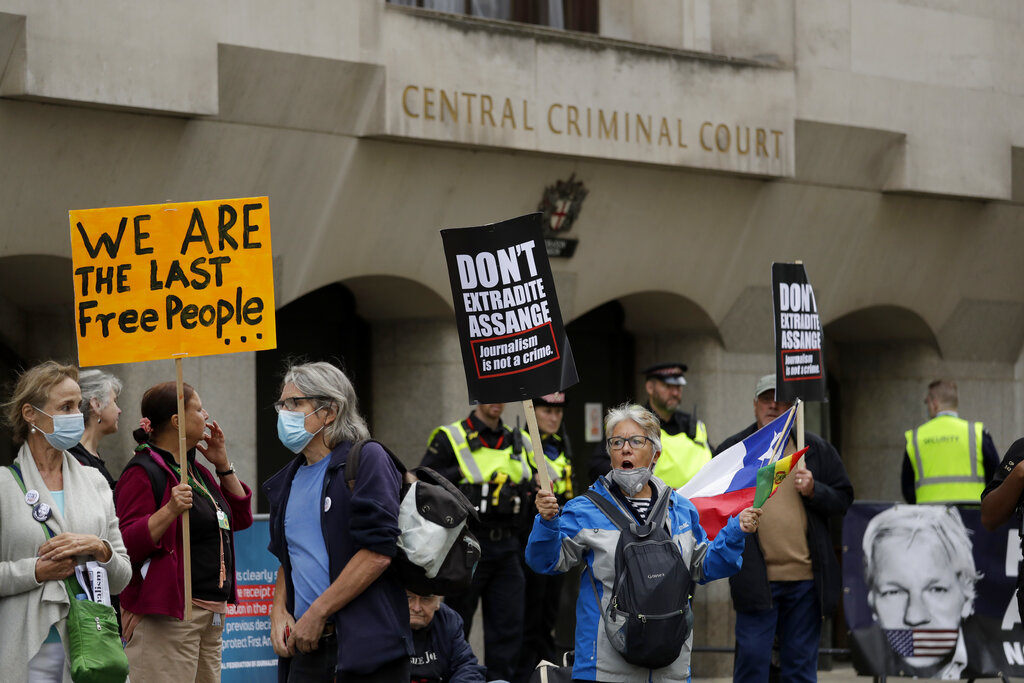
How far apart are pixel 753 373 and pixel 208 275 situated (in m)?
7.32

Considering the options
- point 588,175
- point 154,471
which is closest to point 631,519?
point 154,471

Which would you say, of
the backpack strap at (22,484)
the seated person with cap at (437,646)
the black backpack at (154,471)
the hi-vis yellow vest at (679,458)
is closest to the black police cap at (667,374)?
the hi-vis yellow vest at (679,458)

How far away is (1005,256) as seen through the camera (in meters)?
15.3

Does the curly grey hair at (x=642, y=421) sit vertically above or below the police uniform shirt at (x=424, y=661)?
above

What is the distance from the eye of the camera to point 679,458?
10.9 m

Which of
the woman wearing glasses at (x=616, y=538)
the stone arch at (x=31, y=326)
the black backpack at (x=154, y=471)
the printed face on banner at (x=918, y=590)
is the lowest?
the printed face on banner at (x=918, y=590)

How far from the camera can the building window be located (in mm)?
12164

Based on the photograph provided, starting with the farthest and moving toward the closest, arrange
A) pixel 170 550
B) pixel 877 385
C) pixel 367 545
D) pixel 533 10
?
1. pixel 877 385
2. pixel 533 10
3. pixel 170 550
4. pixel 367 545

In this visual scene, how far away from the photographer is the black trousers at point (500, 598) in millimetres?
10523

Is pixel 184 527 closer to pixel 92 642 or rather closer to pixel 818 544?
A: pixel 92 642

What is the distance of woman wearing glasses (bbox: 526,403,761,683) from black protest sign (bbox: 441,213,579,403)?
38 centimetres

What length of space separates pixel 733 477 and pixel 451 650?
184cm

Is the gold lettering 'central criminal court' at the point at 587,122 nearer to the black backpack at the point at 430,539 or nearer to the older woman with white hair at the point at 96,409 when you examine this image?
the older woman with white hair at the point at 96,409

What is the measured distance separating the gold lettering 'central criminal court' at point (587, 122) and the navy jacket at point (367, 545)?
5109 millimetres
